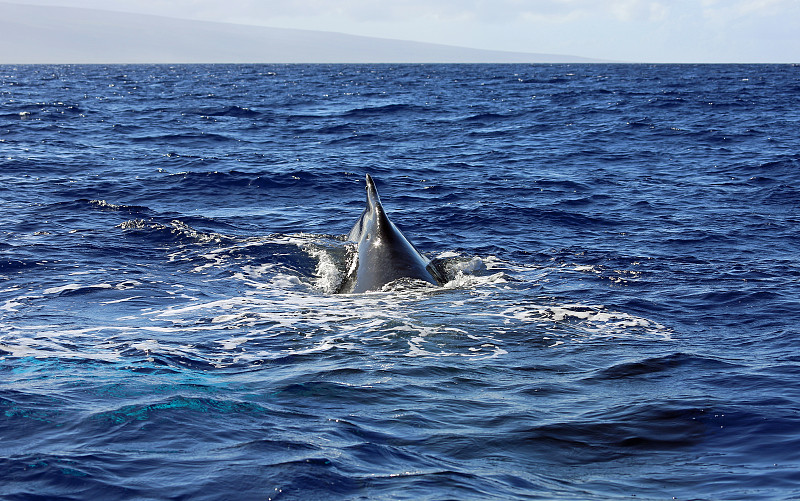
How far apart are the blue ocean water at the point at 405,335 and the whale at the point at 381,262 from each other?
308mm

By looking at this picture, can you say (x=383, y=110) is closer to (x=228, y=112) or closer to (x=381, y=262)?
(x=228, y=112)

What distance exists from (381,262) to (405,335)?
102 inches

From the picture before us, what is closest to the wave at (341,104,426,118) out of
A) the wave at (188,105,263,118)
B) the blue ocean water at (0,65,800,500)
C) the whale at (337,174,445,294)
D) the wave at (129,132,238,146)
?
the wave at (188,105,263,118)

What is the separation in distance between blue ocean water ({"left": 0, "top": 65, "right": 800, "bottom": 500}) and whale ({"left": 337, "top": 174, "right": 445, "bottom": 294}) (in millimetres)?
308

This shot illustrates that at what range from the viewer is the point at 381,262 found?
10.9m

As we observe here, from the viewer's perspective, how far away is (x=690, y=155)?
84.3 feet

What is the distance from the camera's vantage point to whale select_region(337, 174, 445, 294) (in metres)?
10.6

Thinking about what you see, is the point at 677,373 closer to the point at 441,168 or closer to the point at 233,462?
the point at 233,462

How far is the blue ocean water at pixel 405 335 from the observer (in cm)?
509

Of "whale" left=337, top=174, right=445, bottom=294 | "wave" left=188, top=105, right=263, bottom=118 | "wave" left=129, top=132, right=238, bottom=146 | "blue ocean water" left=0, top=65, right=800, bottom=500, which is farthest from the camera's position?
"wave" left=188, top=105, right=263, bottom=118

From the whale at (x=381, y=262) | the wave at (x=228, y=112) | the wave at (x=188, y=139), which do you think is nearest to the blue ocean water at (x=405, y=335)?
the whale at (x=381, y=262)

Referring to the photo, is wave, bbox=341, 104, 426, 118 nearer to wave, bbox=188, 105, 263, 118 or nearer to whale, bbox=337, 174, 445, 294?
wave, bbox=188, 105, 263, 118

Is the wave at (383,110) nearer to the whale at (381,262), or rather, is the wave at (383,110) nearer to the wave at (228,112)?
the wave at (228,112)

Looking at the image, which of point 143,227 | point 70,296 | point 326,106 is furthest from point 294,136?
point 70,296
